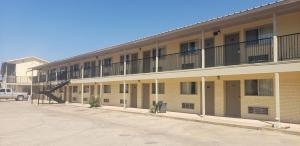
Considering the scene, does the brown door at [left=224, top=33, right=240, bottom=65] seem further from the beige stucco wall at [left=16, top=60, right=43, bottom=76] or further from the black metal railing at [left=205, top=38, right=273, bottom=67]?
the beige stucco wall at [left=16, top=60, right=43, bottom=76]

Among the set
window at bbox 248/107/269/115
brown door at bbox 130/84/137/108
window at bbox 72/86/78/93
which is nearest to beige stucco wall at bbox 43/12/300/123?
window at bbox 248/107/269/115

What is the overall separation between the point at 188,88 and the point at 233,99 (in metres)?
3.52

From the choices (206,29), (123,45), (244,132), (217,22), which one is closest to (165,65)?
(123,45)

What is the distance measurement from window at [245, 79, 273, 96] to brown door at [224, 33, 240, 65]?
4.40 feet

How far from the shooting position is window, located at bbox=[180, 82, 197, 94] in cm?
1908

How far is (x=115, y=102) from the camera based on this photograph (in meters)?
27.7

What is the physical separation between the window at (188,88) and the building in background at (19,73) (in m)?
37.3

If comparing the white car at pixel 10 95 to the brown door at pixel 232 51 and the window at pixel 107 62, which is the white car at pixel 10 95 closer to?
the window at pixel 107 62

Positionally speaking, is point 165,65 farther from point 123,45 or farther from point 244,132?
point 244,132

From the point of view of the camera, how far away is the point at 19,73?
5212cm

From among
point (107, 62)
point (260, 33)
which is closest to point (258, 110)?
point (260, 33)

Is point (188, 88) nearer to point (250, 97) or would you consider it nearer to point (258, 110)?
point (250, 97)

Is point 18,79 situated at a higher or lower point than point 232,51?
lower

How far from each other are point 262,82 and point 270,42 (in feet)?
6.91
